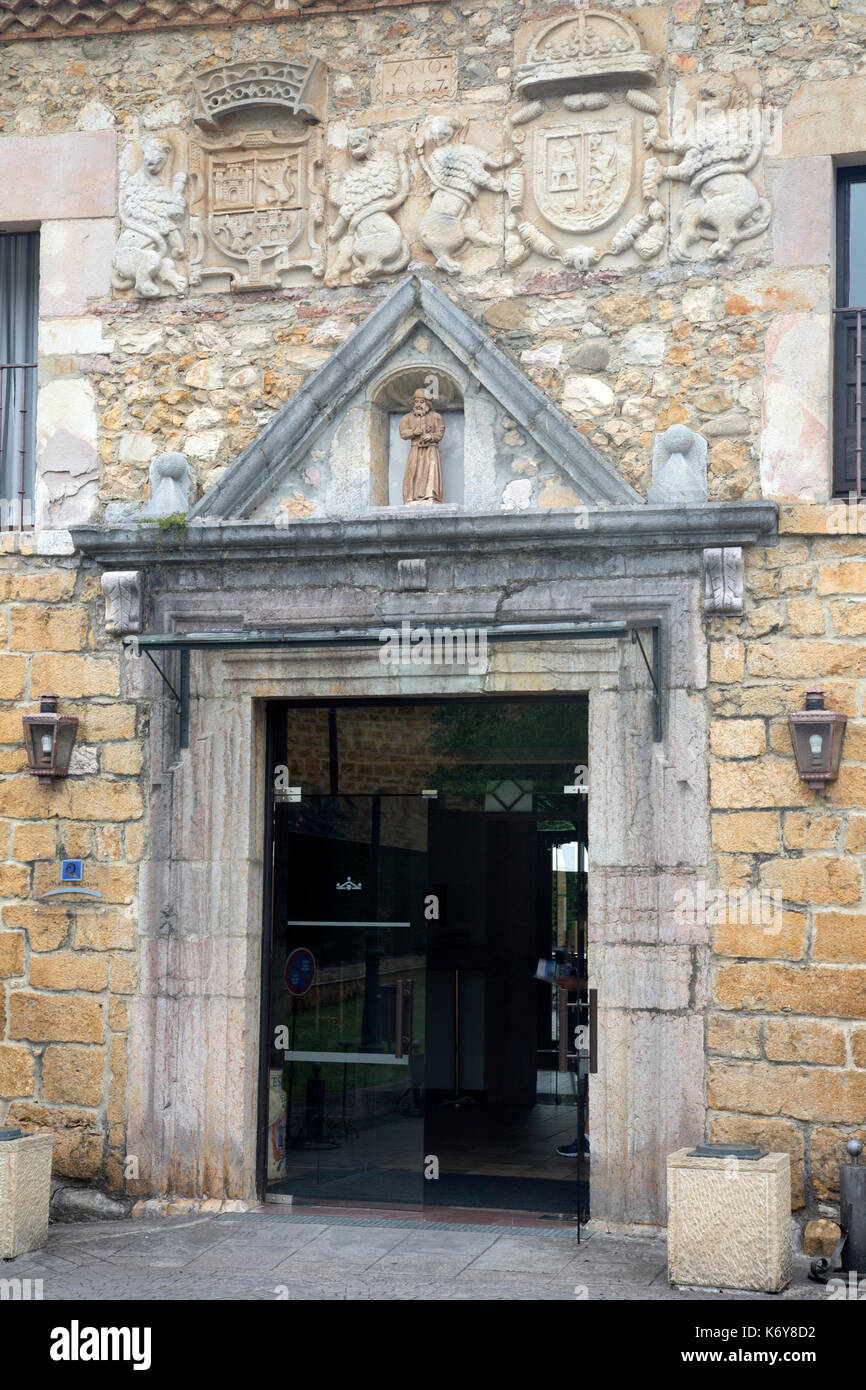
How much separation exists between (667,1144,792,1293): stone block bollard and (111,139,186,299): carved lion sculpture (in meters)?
5.01

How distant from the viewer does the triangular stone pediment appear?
24.9 ft

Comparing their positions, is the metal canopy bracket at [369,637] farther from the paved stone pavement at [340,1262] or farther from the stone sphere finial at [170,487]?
the paved stone pavement at [340,1262]

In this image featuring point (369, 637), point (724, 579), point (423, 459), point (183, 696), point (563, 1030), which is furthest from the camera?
point (183, 696)

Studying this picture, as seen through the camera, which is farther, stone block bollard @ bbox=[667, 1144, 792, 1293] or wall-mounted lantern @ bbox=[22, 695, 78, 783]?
wall-mounted lantern @ bbox=[22, 695, 78, 783]

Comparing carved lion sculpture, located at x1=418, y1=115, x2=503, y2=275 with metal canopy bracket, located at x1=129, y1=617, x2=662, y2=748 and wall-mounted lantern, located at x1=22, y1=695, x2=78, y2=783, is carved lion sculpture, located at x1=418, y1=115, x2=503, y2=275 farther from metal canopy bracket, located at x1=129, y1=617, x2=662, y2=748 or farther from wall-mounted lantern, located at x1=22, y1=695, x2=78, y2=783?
wall-mounted lantern, located at x1=22, y1=695, x2=78, y2=783

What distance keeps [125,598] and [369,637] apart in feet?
4.56

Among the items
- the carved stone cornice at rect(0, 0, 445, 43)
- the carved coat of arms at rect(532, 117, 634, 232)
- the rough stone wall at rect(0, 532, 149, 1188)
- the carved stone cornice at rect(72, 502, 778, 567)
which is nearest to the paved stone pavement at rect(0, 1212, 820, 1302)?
the rough stone wall at rect(0, 532, 149, 1188)

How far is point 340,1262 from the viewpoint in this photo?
6.79 metres

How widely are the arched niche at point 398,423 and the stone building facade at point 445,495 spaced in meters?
0.03

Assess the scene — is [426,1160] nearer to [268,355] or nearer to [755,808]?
[755,808]

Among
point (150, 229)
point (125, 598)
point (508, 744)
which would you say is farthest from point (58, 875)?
point (150, 229)

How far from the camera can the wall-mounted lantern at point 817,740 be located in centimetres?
700

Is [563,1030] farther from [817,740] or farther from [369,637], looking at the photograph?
[369,637]

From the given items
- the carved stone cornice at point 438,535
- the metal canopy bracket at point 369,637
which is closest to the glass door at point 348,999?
the metal canopy bracket at point 369,637
